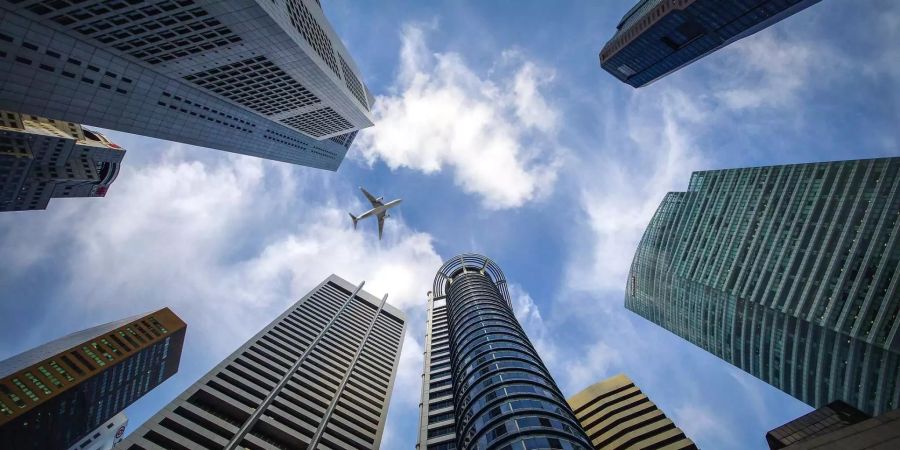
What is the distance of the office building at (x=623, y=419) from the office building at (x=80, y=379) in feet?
324

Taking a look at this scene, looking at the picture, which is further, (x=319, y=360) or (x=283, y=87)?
(x=319, y=360)

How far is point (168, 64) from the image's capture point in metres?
55.8

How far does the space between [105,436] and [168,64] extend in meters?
134

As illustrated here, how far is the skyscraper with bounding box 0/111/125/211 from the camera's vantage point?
283ft

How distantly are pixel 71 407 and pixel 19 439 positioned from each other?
14.1m

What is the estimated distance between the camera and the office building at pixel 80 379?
7406 centimetres

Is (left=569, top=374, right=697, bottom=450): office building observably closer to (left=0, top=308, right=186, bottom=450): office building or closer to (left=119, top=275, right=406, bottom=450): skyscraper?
(left=119, top=275, right=406, bottom=450): skyscraper

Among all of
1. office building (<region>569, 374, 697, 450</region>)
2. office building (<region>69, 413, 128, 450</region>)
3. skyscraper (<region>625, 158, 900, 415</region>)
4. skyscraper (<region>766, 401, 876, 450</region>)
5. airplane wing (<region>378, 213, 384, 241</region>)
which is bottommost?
office building (<region>69, 413, 128, 450</region>)

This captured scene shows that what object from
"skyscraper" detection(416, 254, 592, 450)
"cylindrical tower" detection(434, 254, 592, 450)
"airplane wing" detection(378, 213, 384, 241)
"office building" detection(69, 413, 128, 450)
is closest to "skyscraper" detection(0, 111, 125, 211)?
"office building" detection(69, 413, 128, 450)

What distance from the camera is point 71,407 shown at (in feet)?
282

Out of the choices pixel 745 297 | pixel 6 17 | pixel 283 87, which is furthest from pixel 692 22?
pixel 6 17

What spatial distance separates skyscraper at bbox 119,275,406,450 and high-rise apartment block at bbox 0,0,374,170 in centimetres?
3963

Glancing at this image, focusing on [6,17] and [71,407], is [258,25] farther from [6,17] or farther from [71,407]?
[71,407]

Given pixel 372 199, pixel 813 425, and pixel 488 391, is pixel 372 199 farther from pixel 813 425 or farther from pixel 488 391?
pixel 813 425
